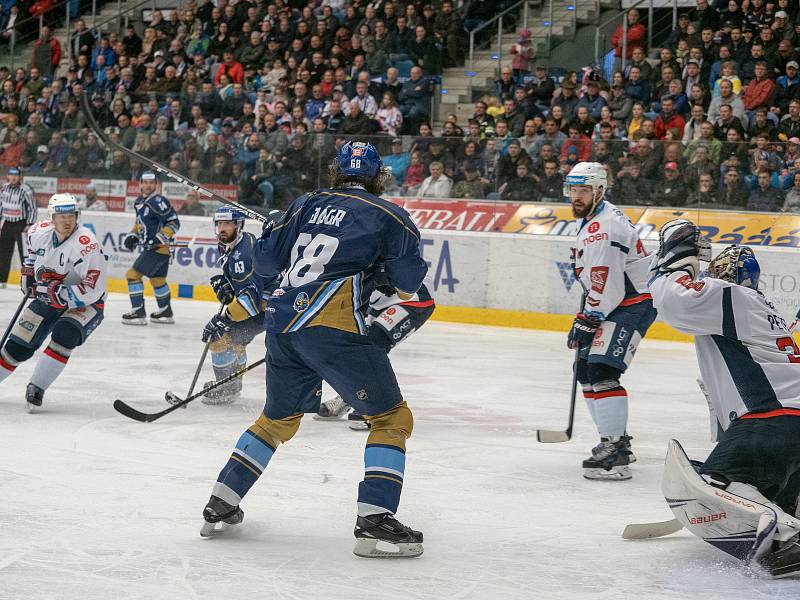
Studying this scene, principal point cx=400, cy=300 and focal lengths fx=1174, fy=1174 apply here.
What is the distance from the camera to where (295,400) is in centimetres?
381

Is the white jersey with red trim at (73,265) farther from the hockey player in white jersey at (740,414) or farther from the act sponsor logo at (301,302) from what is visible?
the hockey player in white jersey at (740,414)

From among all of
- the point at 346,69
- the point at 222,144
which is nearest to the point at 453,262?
the point at 222,144

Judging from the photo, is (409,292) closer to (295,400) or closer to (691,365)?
(295,400)

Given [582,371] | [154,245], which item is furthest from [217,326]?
[154,245]

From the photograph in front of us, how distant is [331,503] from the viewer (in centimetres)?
442

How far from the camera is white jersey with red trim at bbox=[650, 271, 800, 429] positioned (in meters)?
3.68

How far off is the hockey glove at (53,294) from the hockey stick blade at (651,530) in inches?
140

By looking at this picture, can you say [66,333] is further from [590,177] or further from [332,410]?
[590,177]

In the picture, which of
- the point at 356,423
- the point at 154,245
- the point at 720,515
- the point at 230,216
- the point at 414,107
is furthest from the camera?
the point at 414,107

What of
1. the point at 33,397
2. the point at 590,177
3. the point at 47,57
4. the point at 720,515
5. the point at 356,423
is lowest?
the point at 356,423

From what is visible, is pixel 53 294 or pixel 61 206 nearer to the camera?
pixel 53 294

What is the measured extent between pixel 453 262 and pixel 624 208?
5.79ft

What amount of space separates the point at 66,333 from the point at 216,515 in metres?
2.80

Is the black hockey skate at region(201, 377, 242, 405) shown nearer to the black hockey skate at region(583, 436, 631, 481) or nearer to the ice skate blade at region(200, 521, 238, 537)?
the black hockey skate at region(583, 436, 631, 481)
